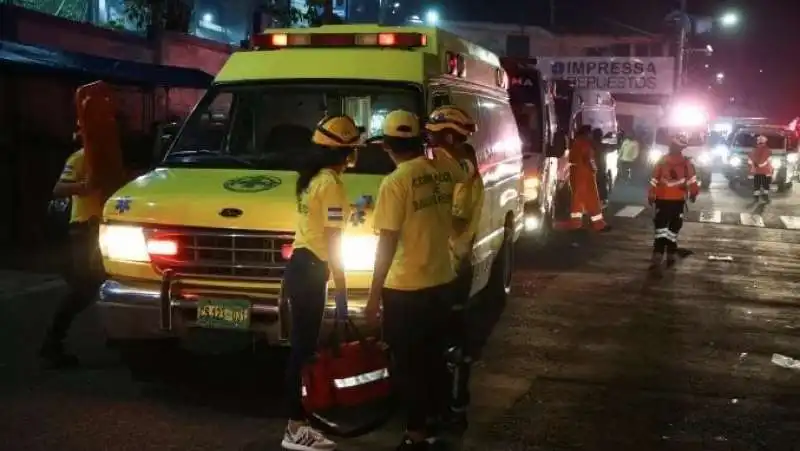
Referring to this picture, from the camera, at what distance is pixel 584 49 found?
149 feet

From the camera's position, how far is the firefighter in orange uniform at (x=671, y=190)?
13.1 meters

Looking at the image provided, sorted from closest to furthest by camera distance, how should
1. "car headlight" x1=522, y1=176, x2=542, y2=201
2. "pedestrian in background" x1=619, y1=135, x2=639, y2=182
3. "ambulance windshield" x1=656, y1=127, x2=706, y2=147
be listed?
"car headlight" x1=522, y1=176, x2=542, y2=201, "ambulance windshield" x1=656, y1=127, x2=706, y2=147, "pedestrian in background" x1=619, y1=135, x2=639, y2=182

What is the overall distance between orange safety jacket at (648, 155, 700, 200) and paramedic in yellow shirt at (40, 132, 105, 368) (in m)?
8.21

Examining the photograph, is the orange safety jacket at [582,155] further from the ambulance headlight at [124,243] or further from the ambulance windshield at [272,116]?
the ambulance headlight at [124,243]

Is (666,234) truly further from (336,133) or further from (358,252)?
(336,133)

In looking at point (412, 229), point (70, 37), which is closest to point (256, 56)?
point (412, 229)

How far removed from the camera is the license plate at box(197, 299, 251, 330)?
6.00 meters

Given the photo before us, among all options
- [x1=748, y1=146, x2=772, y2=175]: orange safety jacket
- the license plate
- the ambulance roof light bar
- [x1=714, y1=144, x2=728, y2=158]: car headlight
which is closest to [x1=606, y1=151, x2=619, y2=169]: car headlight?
[x1=748, y1=146, x2=772, y2=175]: orange safety jacket

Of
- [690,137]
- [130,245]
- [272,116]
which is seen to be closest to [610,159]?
[690,137]

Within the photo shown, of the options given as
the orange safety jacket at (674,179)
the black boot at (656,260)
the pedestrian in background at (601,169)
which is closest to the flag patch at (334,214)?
the black boot at (656,260)

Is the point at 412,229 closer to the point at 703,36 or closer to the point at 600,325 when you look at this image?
the point at 600,325

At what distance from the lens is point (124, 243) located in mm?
6340

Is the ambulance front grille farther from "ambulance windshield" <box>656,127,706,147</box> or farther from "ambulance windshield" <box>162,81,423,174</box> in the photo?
"ambulance windshield" <box>656,127,706,147</box>

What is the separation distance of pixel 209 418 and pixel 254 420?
29cm
